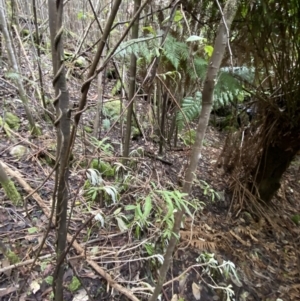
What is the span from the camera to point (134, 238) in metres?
1.60

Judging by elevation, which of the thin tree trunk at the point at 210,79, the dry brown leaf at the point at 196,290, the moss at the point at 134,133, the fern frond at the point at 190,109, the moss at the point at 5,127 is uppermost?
the thin tree trunk at the point at 210,79

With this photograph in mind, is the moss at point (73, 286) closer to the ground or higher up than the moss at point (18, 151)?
closer to the ground

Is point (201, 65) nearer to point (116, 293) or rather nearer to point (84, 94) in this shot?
point (84, 94)

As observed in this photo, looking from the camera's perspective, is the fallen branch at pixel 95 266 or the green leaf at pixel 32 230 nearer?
the fallen branch at pixel 95 266

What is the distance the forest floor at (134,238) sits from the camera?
1.31m

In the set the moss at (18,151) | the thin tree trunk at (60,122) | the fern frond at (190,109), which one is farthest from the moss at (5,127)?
the thin tree trunk at (60,122)

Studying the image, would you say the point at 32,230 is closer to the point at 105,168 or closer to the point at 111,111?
the point at 105,168

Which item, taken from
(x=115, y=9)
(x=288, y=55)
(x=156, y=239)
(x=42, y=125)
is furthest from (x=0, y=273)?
(x=288, y=55)

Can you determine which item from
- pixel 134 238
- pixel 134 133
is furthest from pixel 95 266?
pixel 134 133

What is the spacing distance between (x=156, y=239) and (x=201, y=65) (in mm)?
958

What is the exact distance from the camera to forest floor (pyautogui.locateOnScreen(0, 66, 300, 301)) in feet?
4.31

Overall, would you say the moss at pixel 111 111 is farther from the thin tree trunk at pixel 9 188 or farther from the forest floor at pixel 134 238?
the thin tree trunk at pixel 9 188

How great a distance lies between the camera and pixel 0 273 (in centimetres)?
123

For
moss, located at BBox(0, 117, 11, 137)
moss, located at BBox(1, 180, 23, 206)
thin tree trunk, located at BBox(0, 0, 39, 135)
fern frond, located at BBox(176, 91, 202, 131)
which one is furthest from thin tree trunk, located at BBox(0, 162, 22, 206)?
fern frond, located at BBox(176, 91, 202, 131)
